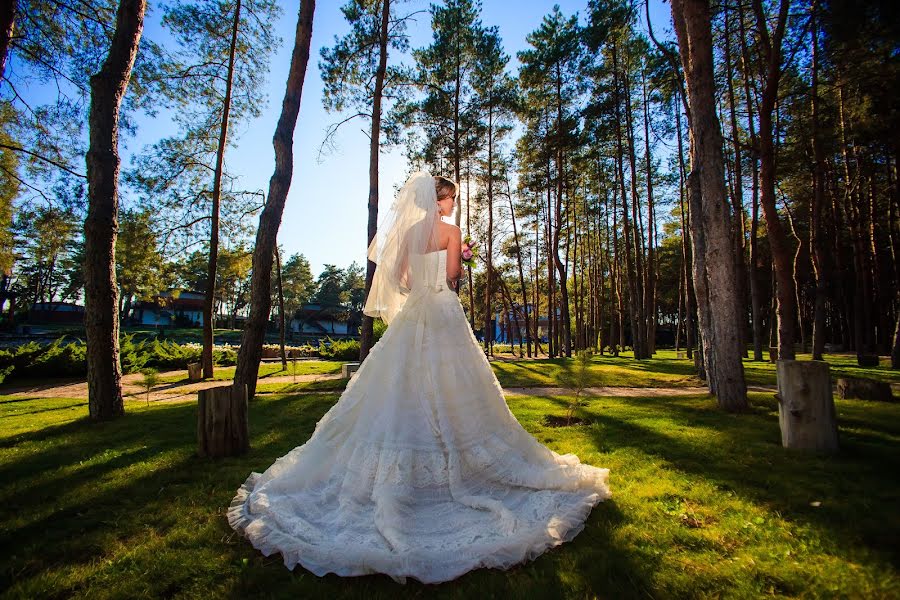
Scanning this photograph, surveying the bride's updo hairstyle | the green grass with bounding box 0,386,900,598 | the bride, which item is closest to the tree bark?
the green grass with bounding box 0,386,900,598

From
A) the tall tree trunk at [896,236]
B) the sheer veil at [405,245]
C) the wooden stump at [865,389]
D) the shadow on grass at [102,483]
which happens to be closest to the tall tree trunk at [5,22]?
the shadow on grass at [102,483]

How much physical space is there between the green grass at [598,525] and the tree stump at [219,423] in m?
0.18

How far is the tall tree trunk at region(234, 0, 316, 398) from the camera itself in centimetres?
790

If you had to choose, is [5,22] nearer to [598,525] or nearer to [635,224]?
[598,525]

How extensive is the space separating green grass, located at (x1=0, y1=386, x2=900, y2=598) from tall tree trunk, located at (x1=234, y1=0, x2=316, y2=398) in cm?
289

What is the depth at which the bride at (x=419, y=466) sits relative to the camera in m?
Result: 2.19

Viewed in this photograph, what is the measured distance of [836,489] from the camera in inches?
119

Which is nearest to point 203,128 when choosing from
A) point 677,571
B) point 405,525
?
point 405,525

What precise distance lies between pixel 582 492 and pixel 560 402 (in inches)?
196

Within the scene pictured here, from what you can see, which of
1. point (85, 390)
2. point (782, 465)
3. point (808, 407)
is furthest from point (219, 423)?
point (85, 390)

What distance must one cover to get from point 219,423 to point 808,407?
6.32 m

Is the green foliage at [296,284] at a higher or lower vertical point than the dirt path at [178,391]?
higher

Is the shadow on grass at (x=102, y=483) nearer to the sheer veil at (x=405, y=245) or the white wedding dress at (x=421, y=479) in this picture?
the white wedding dress at (x=421, y=479)

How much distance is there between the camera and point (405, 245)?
11.3ft
